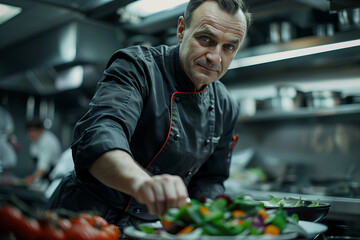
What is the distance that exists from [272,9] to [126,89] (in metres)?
2.31

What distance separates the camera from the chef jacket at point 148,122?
1177 mm

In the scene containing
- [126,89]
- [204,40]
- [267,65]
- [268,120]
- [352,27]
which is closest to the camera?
[126,89]

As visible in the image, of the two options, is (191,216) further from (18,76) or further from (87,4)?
(18,76)

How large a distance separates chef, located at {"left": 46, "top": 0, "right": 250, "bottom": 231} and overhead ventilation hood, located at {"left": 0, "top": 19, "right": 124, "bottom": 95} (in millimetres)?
3111

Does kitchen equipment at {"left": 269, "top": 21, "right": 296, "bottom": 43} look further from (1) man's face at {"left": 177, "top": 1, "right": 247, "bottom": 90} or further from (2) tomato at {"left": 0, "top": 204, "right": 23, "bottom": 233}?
(2) tomato at {"left": 0, "top": 204, "right": 23, "bottom": 233}

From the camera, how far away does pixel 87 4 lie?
3.04 meters

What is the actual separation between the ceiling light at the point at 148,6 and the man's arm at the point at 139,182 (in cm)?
190

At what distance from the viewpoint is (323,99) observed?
3387 millimetres

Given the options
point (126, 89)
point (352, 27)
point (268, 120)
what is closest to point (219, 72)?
point (126, 89)

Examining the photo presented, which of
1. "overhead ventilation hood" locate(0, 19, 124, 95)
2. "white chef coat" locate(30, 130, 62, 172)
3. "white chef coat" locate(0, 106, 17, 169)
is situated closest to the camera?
"overhead ventilation hood" locate(0, 19, 124, 95)

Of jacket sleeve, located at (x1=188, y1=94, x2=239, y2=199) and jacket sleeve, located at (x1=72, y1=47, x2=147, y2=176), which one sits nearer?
jacket sleeve, located at (x1=72, y1=47, x2=147, y2=176)

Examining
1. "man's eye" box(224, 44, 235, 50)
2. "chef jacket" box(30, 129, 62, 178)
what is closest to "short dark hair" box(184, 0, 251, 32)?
"man's eye" box(224, 44, 235, 50)

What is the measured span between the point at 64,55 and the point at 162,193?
4.09 metres

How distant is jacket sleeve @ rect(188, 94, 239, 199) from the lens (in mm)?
1646
